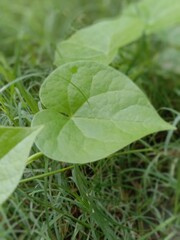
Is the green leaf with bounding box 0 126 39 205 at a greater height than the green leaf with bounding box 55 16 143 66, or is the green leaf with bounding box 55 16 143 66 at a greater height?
the green leaf with bounding box 0 126 39 205

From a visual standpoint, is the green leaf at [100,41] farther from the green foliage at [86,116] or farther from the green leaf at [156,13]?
the green foliage at [86,116]

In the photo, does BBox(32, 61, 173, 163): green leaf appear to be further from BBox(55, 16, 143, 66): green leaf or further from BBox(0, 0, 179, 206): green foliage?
BBox(55, 16, 143, 66): green leaf

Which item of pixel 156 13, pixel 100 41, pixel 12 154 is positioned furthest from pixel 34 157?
pixel 156 13

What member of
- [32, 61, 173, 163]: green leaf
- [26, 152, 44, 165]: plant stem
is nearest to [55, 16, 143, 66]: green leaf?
[32, 61, 173, 163]: green leaf

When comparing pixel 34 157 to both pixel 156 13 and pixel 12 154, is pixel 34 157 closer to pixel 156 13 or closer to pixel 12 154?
pixel 12 154

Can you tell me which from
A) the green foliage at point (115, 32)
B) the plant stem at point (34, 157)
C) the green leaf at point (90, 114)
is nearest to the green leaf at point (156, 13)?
the green foliage at point (115, 32)
